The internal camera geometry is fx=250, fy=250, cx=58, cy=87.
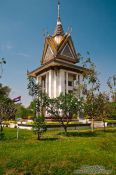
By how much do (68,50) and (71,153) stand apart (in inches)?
1313

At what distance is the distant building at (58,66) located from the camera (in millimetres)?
41094

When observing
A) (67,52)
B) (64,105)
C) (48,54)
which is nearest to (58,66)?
(67,52)

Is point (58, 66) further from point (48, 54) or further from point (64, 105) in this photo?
point (64, 105)

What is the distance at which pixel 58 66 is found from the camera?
4091cm

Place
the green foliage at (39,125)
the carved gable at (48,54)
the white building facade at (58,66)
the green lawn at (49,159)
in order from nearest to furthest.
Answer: the green lawn at (49,159) → the green foliage at (39,125) → the white building facade at (58,66) → the carved gable at (48,54)

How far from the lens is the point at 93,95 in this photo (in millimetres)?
25938

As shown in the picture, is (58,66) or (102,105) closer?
(102,105)

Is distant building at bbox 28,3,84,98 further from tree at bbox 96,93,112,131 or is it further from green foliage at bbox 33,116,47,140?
green foliage at bbox 33,116,47,140

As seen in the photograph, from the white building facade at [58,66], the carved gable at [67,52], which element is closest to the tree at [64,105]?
the white building facade at [58,66]

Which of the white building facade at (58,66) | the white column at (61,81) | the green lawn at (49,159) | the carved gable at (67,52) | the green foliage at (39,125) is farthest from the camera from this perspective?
the carved gable at (67,52)

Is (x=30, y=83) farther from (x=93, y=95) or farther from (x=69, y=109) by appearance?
(x=93, y=95)

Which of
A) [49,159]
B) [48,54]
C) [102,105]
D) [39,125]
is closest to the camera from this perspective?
[49,159]

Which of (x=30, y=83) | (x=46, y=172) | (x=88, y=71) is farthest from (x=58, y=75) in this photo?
(x=46, y=172)

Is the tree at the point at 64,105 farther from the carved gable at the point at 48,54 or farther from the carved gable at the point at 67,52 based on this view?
the carved gable at the point at 48,54
